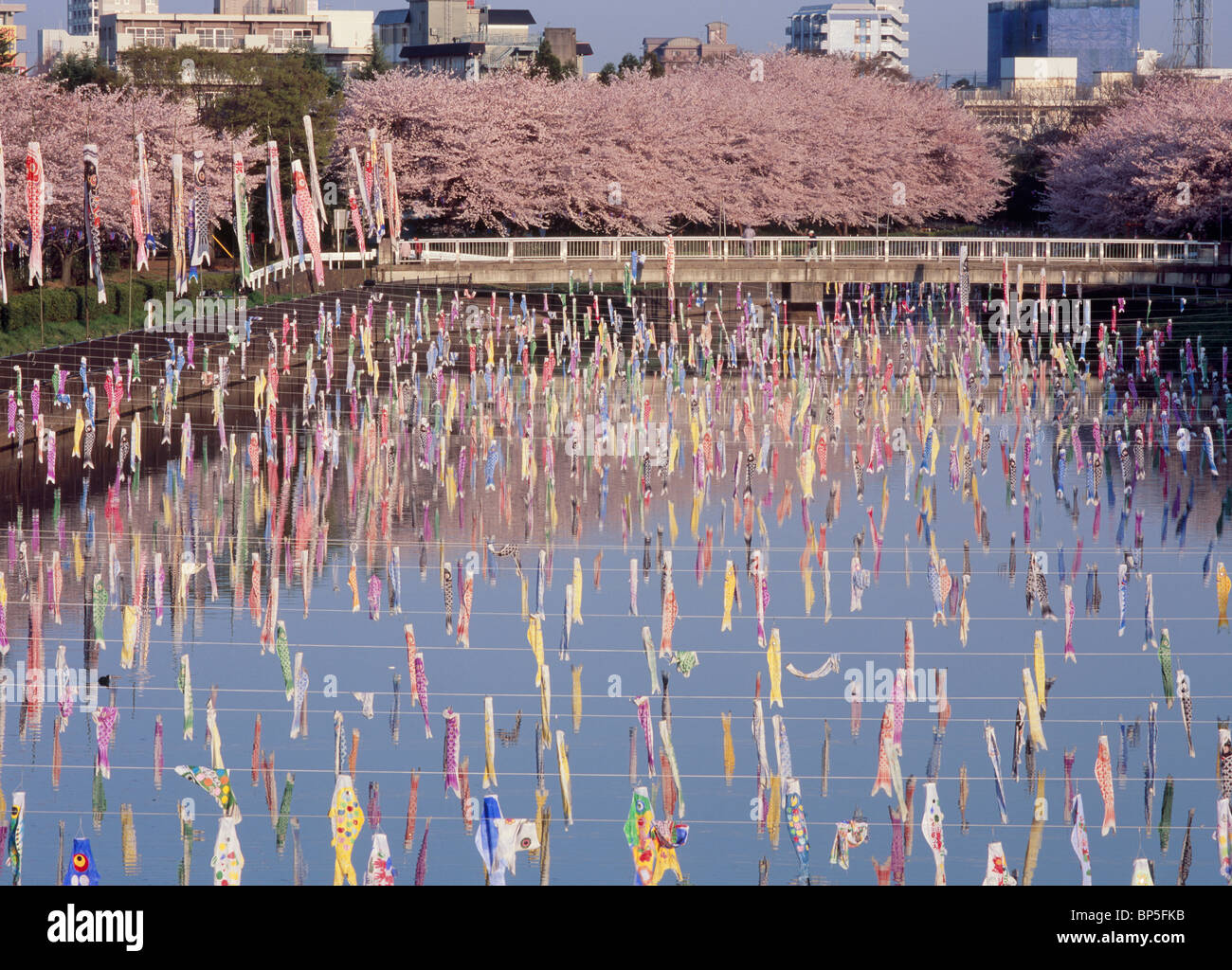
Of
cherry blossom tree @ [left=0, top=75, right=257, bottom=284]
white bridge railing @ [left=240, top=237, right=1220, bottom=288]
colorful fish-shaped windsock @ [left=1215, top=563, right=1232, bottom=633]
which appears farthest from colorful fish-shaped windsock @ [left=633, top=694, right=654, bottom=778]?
white bridge railing @ [left=240, top=237, right=1220, bottom=288]

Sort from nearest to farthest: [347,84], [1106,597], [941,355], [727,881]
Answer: [727,881] → [1106,597] → [941,355] → [347,84]

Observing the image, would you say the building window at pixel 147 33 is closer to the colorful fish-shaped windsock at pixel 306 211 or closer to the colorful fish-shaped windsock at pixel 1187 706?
the colorful fish-shaped windsock at pixel 306 211

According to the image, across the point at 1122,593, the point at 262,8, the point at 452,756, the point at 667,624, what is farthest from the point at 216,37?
the point at 452,756

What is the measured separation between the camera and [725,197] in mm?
78000

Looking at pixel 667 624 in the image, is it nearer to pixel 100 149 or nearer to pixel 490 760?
pixel 490 760

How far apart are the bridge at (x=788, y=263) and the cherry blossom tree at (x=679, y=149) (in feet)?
22.2

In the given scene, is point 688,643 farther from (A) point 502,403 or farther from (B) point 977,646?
(A) point 502,403

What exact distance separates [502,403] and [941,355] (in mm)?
15641

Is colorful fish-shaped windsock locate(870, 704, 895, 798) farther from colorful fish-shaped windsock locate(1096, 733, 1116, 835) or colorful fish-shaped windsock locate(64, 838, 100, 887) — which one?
colorful fish-shaped windsock locate(64, 838, 100, 887)

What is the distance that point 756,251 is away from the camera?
6450cm

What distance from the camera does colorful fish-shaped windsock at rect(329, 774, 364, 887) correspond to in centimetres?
1475

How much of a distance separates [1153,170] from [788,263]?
746 inches

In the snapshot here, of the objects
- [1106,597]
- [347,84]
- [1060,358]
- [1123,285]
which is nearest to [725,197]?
[347,84]

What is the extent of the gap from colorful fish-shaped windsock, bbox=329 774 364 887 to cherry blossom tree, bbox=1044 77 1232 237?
6059 centimetres
